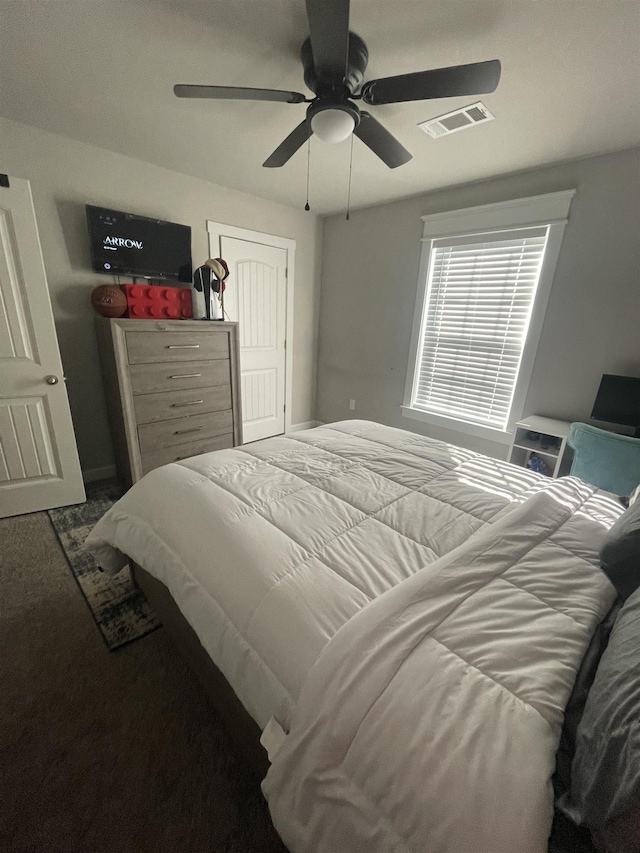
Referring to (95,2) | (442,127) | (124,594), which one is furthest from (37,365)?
(442,127)

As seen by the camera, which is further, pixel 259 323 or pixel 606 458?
pixel 259 323

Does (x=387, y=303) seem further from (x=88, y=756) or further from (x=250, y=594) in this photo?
(x=88, y=756)

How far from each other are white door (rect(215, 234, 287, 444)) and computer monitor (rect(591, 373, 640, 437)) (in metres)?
2.87

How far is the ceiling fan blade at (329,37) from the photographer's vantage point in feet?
3.39

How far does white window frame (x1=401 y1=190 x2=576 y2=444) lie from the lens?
2.41 meters

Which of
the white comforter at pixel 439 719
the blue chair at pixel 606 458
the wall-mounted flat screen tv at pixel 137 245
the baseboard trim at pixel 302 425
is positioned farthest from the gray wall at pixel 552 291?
the white comforter at pixel 439 719

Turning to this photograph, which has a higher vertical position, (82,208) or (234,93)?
(234,93)

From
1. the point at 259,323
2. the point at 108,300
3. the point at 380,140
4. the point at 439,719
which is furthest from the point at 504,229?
the point at 439,719

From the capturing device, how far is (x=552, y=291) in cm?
248

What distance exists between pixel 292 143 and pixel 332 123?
0.36 meters

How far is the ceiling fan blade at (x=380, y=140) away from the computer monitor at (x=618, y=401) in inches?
73.4

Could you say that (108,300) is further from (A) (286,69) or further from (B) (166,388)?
(A) (286,69)

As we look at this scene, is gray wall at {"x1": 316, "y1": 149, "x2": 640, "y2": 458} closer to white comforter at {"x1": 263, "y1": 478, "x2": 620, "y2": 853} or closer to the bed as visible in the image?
the bed

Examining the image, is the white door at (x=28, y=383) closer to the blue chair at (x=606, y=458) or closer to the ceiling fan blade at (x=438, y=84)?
the ceiling fan blade at (x=438, y=84)
